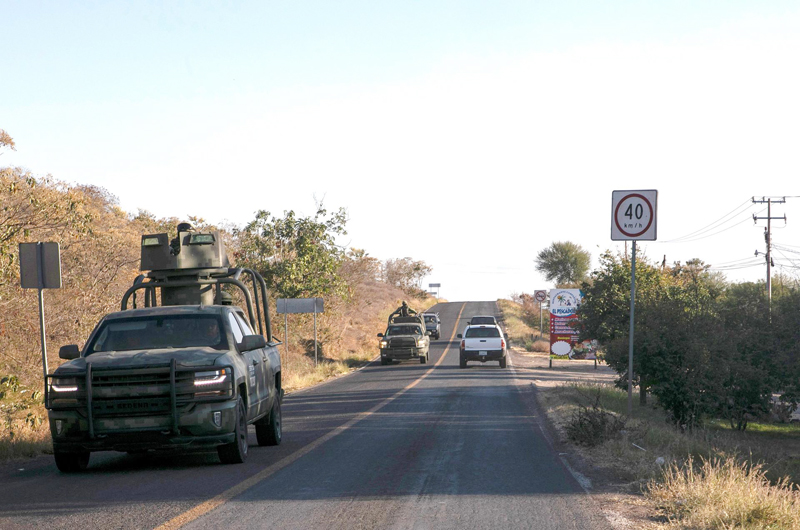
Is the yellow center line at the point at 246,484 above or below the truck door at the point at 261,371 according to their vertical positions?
below

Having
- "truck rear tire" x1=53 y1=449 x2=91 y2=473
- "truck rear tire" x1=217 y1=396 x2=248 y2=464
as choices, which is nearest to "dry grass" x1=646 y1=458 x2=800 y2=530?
"truck rear tire" x1=217 y1=396 x2=248 y2=464

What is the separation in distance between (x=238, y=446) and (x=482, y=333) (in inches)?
1025

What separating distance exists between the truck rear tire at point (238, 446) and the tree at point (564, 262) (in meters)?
99.5

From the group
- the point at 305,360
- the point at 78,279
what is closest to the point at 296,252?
the point at 305,360

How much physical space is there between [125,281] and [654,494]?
19943mm

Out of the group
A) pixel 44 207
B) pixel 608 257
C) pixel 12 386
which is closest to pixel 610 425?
pixel 12 386

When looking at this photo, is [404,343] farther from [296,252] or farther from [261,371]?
[261,371]

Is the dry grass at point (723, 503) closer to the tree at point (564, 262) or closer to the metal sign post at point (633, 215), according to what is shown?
the metal sign post at point (633, 215)

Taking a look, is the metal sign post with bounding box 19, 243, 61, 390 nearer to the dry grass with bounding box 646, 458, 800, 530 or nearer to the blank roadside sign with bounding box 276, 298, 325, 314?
the dry grass with bounding box 646, 458, 800, 530

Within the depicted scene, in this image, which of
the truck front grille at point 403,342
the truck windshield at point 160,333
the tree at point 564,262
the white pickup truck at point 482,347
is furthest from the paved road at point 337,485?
the tree at point 564,262

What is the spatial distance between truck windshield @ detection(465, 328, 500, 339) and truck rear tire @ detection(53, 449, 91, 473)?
85.4ft

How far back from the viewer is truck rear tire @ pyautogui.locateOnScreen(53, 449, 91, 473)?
9.30m

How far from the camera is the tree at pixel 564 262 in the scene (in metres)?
108

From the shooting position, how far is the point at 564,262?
108m
